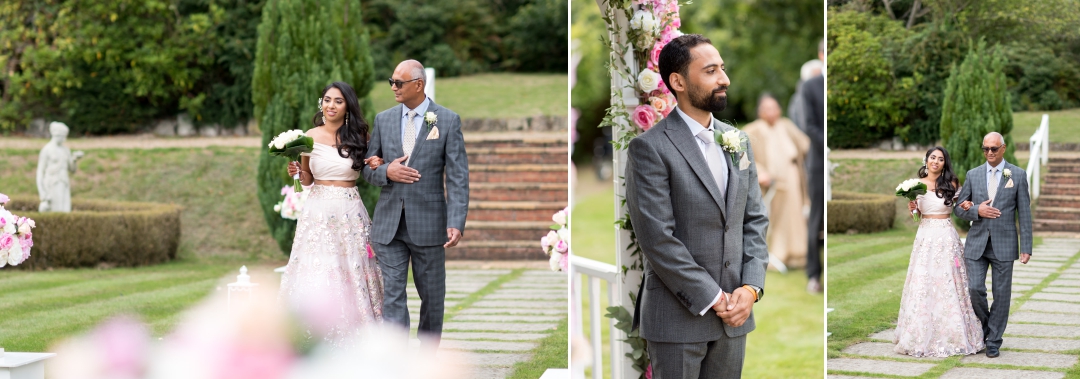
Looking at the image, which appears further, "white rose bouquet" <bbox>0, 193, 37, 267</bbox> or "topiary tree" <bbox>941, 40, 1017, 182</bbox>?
"white rose bouquet" <bbox>0, 193, 37, 267</bbox>

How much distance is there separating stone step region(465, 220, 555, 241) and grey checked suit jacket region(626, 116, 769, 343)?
630cm

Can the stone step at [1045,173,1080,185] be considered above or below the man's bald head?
below

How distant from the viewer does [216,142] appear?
1214 cm

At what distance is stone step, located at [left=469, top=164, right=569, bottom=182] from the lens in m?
9.64

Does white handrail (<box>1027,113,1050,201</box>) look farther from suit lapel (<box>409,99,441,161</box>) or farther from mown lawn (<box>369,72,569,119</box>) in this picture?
mown lawn (<box>369,72,569,119</box>)

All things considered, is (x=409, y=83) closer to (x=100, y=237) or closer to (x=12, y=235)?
(x=12, y=235)

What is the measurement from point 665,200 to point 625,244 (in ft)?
3.19

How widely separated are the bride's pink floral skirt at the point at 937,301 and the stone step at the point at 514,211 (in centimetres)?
545

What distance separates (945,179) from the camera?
3801mm

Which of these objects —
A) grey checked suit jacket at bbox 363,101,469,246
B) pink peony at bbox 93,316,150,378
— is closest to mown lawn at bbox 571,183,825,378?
grey checked suit jacket at bbox 363,101,469,246

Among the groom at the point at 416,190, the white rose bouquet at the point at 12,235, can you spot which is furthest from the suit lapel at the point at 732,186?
the white rose bouquet at the point at 12,235

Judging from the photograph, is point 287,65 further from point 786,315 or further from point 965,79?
point 965,79

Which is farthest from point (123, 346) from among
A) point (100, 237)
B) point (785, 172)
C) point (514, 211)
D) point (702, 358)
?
point (100, 237)

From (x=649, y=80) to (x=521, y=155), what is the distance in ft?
21.8
